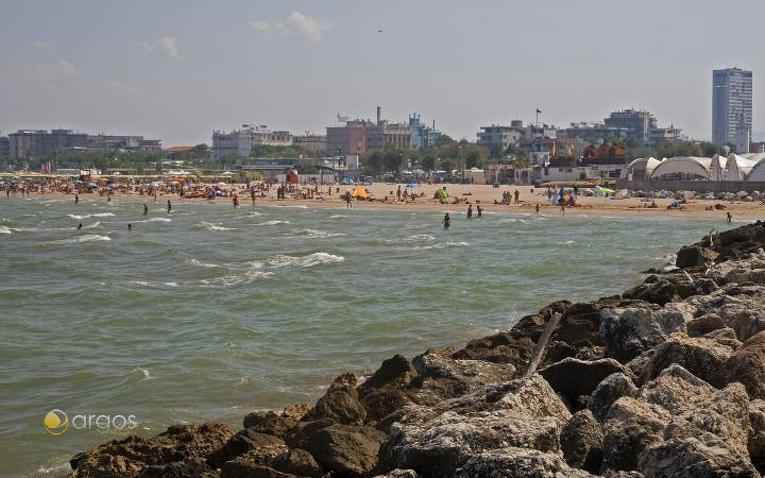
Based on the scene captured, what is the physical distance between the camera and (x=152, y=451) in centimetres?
888

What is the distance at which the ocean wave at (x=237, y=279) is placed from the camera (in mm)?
27625

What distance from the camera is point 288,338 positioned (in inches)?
730

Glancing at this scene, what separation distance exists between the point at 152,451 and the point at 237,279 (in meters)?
19.7

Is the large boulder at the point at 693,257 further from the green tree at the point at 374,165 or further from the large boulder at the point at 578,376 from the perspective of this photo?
the green tree at the point at 374,165

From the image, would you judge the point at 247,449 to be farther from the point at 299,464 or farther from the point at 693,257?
the point at 693,257

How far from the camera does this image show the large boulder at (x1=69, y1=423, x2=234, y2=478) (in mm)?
8719

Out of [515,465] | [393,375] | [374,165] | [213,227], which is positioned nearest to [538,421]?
[515,465]

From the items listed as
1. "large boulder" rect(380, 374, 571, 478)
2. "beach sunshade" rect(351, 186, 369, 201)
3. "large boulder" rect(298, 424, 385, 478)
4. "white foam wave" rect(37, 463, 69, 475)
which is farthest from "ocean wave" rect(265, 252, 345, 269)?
"beach sunshade" rect(351, 186, 369, 201)

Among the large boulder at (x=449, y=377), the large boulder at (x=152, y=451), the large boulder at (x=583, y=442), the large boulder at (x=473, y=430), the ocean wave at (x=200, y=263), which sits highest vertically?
the large boulder at (x=473, y=430)

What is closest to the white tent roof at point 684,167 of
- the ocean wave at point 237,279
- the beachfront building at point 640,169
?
the beachfront building at point 640,169

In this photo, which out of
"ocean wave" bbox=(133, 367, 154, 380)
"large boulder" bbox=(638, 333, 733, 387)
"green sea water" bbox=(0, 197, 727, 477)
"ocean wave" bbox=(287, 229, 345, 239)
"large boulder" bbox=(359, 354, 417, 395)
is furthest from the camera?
"ocean wave" bbox=(287, 229, 345, 239)

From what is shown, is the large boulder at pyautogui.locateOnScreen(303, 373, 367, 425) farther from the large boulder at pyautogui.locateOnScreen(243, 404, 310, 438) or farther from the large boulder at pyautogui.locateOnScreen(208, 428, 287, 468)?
the large boulder at pyautogui.locateOnScreen(208, 428, 287, 468)

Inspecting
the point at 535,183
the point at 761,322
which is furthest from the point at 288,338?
the point at 535,183

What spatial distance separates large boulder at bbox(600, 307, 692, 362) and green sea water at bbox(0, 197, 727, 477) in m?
4.11
